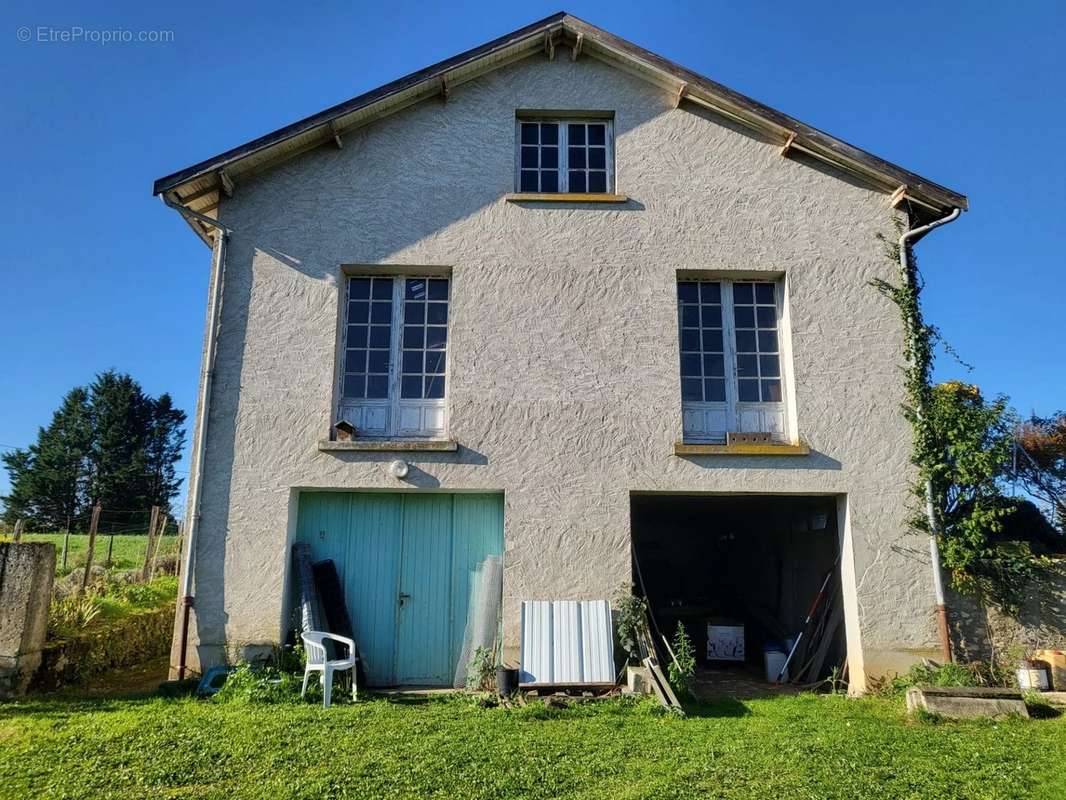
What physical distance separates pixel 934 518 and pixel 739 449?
7.91 feet

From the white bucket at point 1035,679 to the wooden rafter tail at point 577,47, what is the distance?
30.8 ft

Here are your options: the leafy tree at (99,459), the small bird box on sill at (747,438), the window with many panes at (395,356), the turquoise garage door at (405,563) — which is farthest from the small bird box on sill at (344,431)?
the leafy tree at (99,459)

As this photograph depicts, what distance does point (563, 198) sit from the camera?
9414mm

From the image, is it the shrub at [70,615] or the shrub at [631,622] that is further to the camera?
the shrub at [70,615]

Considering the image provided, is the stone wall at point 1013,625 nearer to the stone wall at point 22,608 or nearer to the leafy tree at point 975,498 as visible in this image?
the leafy tree at point 975,498

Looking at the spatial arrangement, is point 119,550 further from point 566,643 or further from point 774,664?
point 774,664

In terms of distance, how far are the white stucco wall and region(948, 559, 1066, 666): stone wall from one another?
46 cm

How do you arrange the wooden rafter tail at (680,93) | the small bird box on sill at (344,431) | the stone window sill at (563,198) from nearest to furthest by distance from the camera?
the small bird box on sill at (344,431)
the stone window sill at (563,198)
the wooden rafter tail at (680,93)

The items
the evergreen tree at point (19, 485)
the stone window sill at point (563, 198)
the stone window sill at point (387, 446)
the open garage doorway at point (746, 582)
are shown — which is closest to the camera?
the stone window sill at point (387, 446)

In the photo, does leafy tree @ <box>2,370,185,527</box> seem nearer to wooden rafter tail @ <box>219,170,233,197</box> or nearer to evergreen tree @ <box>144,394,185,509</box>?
evergreen tree @ <box>144,394,185,509</box>

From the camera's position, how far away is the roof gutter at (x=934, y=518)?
829 cm

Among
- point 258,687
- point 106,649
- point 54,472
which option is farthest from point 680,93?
point 54,472

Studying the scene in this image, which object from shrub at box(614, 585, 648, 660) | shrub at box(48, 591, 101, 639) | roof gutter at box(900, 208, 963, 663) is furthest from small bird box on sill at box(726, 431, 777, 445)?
shrub at box(48, 591, 101, 639)

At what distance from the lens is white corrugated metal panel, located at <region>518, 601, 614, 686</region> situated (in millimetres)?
7945
